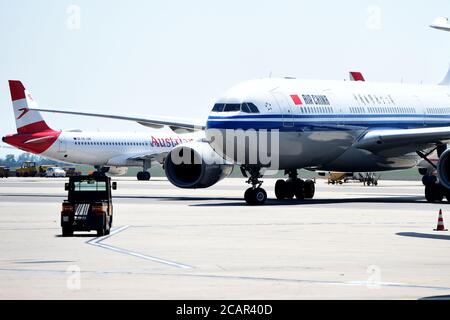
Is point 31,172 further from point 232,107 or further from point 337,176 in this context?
point 232,107

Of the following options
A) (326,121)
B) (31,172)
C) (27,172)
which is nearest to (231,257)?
(326,121)

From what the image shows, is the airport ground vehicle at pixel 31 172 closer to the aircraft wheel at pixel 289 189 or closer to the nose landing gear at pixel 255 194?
the aircraft wheel at pixel 289 189

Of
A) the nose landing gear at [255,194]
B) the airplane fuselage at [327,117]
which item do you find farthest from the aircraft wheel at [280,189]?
the nose landing gear at [255,194]

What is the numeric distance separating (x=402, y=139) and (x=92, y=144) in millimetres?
60905

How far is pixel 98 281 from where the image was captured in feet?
50.6

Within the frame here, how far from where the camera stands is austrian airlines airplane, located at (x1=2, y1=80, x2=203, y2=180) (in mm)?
93688

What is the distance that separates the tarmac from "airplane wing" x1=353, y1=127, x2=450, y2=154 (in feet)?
24.4

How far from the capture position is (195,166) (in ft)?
146

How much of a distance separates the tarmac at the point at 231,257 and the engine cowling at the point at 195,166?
7.99 metres

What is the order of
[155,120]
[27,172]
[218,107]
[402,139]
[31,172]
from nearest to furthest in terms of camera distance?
[218,107] < [402,139] < [155,120] < [31,172] < [27,172]

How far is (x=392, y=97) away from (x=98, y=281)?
1282 inches

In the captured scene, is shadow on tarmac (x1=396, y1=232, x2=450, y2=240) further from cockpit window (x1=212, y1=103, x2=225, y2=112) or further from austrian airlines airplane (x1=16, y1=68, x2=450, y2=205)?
cockpit window (x1=212, y1=103, x2=225, y2=112)

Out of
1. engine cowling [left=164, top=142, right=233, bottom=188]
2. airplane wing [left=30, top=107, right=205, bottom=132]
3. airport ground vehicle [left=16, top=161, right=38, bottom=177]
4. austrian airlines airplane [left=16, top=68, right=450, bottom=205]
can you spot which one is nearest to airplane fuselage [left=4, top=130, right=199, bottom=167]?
airport ground vehicle [left=16, top=161, right=38, bottom=177]
